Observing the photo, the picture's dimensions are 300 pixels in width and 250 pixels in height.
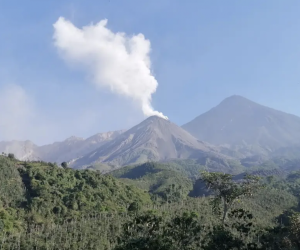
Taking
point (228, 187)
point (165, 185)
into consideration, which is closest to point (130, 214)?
point (228, 187)

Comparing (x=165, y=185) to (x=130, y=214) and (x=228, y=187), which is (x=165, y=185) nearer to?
(x=130, y=214)

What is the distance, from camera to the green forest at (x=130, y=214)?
36.1 metres

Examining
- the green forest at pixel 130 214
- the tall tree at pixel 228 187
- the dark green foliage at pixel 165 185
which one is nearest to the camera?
the tall tree at pixel 228 187

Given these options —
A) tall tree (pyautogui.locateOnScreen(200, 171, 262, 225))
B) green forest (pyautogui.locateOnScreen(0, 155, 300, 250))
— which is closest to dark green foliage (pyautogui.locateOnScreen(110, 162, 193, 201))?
green forest (pyautogui.locateOnScreen(0, 155, 300, 250))

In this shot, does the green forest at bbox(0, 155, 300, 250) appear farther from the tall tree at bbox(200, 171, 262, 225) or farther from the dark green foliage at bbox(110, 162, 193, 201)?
the dark green foliage at bbox(110, 162, 193, 201)

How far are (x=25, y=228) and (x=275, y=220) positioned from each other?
6606 cm

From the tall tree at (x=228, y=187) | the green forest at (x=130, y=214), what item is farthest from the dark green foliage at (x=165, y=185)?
the tall tree at (x=228, y=187)

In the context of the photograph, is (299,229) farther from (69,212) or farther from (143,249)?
(69,212)

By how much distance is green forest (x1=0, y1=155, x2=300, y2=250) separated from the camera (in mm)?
36094

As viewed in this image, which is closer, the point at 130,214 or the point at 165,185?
the point at 130,214

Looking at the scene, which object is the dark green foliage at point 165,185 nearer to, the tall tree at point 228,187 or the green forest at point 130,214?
the green forest at point 130,214

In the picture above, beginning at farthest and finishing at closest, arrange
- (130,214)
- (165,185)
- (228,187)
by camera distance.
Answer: (165,185) → (130,214) → (228,187)

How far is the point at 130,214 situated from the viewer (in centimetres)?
8088

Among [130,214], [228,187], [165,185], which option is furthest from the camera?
[165,185]
